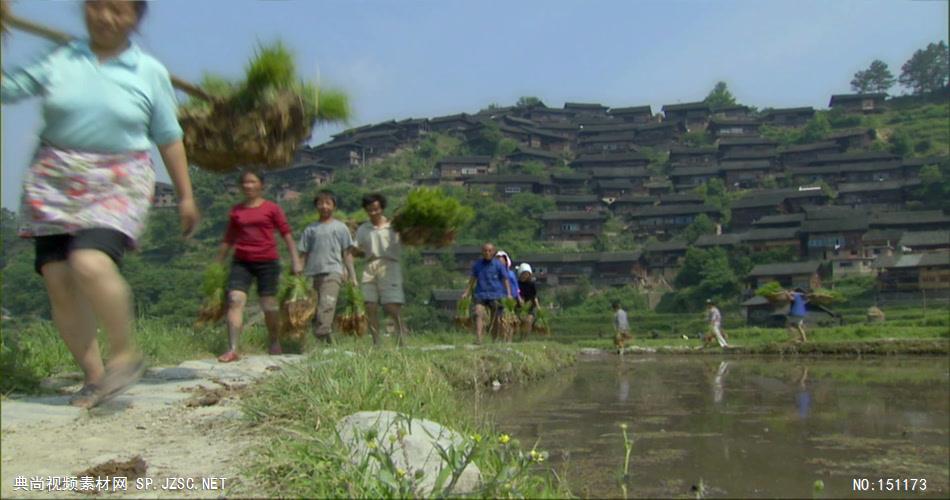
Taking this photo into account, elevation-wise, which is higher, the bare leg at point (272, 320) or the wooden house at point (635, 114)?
the wooden house at point (635, 114)

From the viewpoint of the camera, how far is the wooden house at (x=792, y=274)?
128 ft

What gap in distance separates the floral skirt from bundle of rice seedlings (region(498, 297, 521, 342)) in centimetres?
584

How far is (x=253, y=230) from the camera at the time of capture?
5168 mm

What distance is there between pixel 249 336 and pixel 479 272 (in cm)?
231

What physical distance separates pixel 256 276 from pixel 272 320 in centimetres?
38

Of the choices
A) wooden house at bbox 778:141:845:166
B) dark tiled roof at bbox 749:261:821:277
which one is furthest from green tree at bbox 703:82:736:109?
dark tiled roof at bbox 749:261:821:277

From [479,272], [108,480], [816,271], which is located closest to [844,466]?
[108,480]

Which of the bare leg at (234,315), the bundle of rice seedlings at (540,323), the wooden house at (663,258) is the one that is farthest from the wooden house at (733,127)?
the bare leg at (234,315)

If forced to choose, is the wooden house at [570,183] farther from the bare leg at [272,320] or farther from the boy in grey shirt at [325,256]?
the bare leg at [272,320]

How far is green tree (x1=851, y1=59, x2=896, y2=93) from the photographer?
284 ft

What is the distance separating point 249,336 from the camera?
6109mm

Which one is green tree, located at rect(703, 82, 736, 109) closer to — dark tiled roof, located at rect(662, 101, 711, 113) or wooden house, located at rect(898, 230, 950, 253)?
dark tiled roof, located at rect(662, 101, 711, 113)

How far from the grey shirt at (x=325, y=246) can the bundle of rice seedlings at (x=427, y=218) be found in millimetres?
453

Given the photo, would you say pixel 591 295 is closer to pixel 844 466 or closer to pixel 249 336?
pixel 249 336
